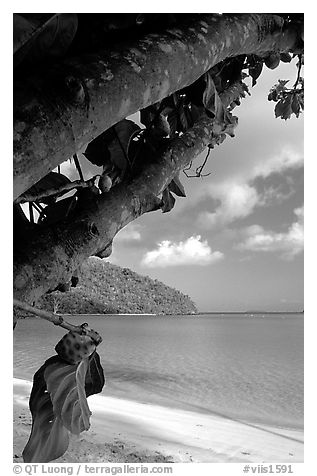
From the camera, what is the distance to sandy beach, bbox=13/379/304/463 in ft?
11.8

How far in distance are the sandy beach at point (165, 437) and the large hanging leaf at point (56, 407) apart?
2.40 metres

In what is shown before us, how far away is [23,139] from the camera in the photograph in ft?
0.95

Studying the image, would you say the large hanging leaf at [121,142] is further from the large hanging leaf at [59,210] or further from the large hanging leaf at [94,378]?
the large hanging leaf at [94,378]

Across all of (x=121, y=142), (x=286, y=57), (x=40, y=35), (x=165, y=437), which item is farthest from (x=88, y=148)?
(x=165, y=437)

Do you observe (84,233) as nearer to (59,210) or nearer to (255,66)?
(59,210)

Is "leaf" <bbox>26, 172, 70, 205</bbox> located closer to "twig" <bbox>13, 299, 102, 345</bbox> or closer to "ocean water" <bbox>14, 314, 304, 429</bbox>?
"twig" <bbox>13, 299, 102, 345</bbox>

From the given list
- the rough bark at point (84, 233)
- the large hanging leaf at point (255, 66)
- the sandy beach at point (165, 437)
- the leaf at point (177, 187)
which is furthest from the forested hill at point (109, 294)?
the sandy beach at point (165, 437)

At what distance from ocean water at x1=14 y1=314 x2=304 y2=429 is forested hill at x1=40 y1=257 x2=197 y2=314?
0.41 metres

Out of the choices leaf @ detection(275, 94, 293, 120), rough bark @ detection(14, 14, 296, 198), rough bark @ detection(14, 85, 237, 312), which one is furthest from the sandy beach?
rough bark @ detection(14, 14, 296, 198)

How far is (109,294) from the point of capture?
4.45 metres

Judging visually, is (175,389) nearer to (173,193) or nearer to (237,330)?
(173,193)

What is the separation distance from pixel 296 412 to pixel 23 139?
766cm

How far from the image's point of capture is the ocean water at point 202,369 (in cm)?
739
